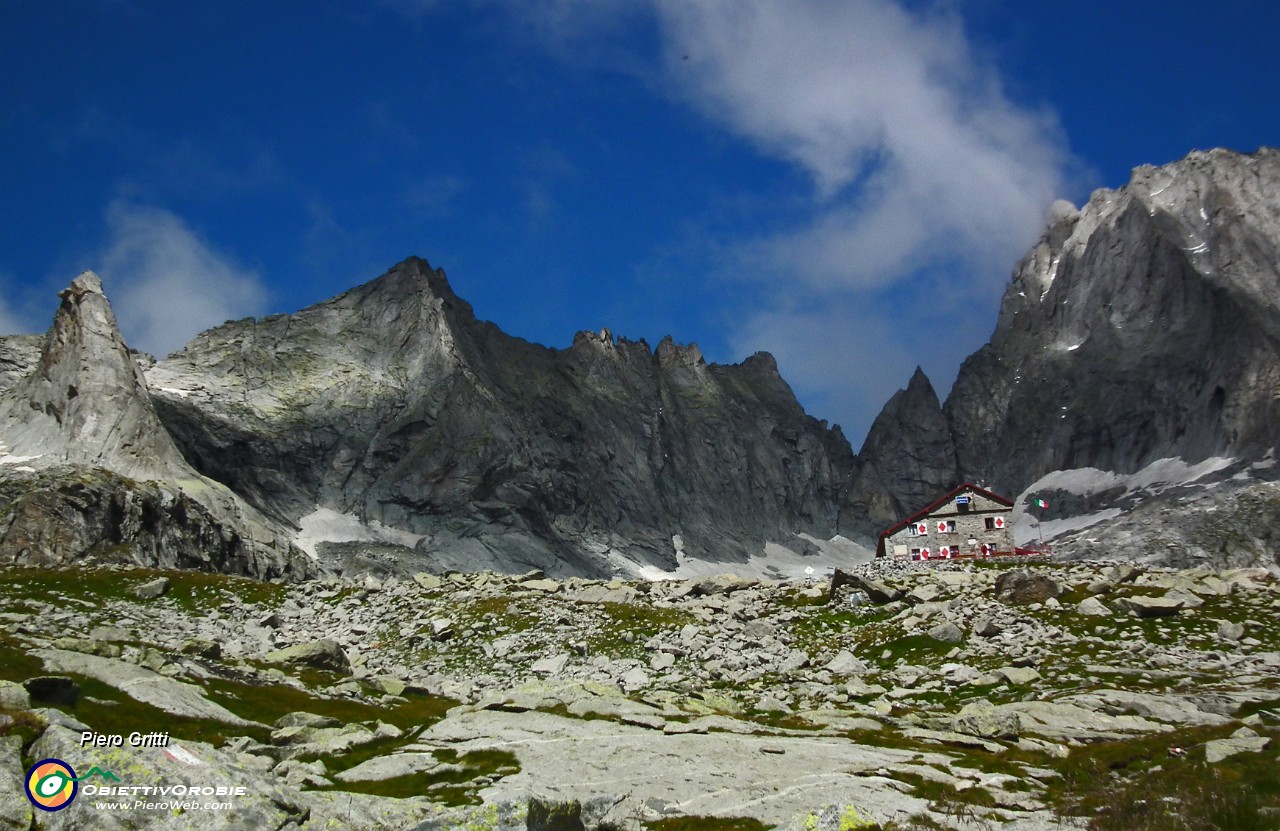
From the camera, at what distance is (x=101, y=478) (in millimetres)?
121312

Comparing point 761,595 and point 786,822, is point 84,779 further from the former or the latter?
point 761,595

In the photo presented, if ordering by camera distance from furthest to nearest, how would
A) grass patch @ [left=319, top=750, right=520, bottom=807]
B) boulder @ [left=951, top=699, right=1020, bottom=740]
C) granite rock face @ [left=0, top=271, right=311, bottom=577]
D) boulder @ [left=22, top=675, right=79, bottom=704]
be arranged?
granite rock face @ [left=0, top=271, right=311, bottom=577] → boulder @ [left=951, top=699, right=1020, bottom=740] → boulder @ [left=22, top=675, right=79, bottom=704] → grass patch @ [left=319, top=750, right=520, bottom=807]

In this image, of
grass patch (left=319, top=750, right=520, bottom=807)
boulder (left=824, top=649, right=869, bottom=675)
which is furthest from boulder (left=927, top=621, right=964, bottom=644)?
grass patch (left=319, top=750, right=520, bottom=807)

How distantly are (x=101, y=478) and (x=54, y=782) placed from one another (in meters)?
120

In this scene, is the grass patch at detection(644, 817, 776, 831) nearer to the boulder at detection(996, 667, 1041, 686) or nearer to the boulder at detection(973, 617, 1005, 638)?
the boulder at detection(996, 667, 1041, 686)

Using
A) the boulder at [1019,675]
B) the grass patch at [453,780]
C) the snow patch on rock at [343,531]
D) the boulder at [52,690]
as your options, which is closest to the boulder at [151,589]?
the boulder at [52,690]

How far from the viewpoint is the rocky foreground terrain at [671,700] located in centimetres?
1986

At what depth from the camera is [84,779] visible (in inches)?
675

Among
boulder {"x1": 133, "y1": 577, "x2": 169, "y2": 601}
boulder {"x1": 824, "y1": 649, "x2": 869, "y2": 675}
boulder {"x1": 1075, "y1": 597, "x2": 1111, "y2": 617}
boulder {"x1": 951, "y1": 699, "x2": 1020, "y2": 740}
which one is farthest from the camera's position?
boulder {"x1": 133, "y1": 577, "x2": 169, "y2": 601}

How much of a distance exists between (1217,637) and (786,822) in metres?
36.0

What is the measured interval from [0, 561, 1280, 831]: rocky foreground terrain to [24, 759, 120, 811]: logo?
181 millimetres

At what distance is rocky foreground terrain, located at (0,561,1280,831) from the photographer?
19859mm

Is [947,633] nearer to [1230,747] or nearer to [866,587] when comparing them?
[866,587]

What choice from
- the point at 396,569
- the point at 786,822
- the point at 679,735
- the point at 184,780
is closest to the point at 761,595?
the point at 679,735
